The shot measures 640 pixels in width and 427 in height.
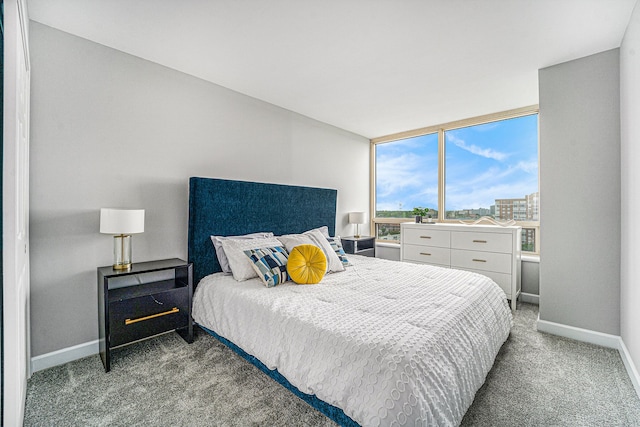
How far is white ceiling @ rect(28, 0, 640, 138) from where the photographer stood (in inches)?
77.3

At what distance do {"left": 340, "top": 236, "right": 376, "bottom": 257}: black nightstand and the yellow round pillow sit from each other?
1.77 meters

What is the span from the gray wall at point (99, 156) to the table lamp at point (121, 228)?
192mm

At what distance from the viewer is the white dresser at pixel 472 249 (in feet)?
11.3

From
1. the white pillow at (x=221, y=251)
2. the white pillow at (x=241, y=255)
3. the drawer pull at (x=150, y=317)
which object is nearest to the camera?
the drawer pull at (x=150, y=317)

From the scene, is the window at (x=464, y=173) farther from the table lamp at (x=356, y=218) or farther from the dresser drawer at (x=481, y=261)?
the table lamp at (x=356, y=218)

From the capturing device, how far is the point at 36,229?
6.93 feet

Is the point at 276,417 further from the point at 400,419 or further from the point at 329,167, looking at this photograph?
the point at 329,167

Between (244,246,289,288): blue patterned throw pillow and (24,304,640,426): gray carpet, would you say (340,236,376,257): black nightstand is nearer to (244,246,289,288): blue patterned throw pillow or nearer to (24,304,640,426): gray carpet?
(244,246,289,288): blue patterned throw pillow

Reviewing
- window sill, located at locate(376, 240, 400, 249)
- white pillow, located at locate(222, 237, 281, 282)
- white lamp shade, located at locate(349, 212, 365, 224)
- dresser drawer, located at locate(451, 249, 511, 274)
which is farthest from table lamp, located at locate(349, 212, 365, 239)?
white pillow, located at locate(222, 237, 281, 282)

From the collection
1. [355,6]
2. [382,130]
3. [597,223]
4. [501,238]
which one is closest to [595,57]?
[597,223]

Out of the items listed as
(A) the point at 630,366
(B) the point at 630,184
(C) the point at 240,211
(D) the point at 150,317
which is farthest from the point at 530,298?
(D) the point at 150,317

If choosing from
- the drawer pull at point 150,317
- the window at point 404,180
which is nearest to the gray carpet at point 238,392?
the drawer pull at point 150,317

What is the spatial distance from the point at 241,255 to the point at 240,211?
2.13 ft

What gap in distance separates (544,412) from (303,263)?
1.81m
